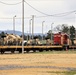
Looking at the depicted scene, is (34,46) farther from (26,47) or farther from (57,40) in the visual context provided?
(57,40)

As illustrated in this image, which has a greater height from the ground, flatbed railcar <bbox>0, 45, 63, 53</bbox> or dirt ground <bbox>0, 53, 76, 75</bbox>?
flatbed railcar <bbox>0, 45, 63, 53</bbox>

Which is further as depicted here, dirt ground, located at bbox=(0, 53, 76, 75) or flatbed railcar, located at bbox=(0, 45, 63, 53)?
flatbed railcar, located at bbox=(0, 45, 63, 53)

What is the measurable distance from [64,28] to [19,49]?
142972mm

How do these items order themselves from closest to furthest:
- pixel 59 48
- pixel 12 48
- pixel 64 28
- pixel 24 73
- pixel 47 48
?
pixel 24 73 → pixel 12 48 → pixel 47 48 → pixel 59 48 → pixel 64 28

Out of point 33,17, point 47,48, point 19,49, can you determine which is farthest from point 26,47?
point 33,17

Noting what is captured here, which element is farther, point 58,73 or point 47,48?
point 47,48

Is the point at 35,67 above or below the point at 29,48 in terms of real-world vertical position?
below

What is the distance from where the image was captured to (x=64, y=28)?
652ft

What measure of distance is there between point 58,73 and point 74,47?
2233 inches

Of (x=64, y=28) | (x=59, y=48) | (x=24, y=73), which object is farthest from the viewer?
(x=64, y=28)

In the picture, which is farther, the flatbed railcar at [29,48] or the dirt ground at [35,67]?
the flatbed railcar at [29,48]

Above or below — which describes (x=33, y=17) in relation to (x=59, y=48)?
above

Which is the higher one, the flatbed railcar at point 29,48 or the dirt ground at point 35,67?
the flatbed railcar at point 29,48

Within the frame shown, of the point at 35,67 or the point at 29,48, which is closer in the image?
the point at 35,67
